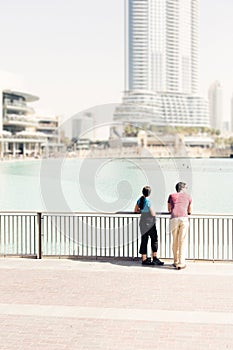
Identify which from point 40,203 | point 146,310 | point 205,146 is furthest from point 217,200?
point 205,146

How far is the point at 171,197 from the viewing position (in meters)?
10.2

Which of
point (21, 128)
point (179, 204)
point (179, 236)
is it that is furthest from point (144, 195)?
point (21, 128)

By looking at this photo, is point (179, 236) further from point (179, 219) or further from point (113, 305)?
point (113, 305)

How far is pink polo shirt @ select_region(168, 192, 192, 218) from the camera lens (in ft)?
33.1

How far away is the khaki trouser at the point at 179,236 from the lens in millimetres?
10102

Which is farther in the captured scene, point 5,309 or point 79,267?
point 79,267

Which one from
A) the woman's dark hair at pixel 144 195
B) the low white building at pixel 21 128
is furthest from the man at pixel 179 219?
the low white building at pixel 21 128

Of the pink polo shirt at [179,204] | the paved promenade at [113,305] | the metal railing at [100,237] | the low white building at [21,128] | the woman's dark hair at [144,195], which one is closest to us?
the paved promenade at [113,305]

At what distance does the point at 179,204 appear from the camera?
1012cm

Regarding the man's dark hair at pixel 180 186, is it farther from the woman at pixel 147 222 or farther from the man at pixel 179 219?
the woman at pixel 147 222

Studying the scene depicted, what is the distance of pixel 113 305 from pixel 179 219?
9.52 feet

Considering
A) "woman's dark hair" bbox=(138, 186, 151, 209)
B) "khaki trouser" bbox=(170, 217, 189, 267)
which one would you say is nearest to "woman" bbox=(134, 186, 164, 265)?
"woman's dark hair" bbox=(138, 186, 151, 209)

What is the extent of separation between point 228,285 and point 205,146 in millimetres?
190490

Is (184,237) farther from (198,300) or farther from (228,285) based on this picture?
(198,300)
